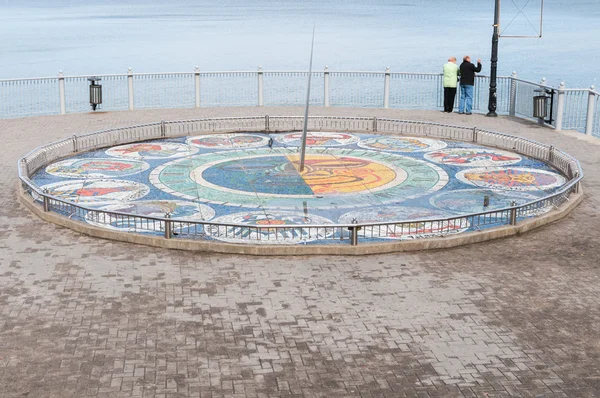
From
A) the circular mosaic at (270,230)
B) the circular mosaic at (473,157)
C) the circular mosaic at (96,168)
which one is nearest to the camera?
the circular mosaic at (270,230)

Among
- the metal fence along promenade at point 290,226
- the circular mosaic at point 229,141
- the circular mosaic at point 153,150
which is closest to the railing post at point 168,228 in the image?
the metal fence along promenade at point 290,226

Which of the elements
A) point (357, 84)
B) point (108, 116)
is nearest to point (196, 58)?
point (357, 84)

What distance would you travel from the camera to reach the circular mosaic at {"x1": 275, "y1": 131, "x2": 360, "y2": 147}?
22.3 m

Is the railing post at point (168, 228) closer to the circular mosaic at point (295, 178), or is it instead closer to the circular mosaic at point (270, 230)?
the circular mosaic at point (270, 230)

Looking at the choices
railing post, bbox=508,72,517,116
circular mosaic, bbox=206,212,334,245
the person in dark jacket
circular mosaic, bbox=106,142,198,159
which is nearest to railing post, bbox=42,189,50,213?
circular mosaic, bbox=206,212,334,245

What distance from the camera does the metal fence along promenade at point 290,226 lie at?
14.3m

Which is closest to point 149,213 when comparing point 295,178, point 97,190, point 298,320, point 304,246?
point 97,190

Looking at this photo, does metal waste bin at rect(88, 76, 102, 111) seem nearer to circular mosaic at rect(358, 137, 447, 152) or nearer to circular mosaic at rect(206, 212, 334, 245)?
circular mosaic at rect(358, 137, 447, 152)

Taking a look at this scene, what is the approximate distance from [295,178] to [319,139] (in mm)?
4446

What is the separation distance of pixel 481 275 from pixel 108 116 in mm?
16838

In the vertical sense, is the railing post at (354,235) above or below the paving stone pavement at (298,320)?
above

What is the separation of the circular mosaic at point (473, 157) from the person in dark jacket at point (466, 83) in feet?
19.9

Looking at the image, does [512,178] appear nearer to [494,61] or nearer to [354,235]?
[354,235]

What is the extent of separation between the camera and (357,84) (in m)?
49.6
